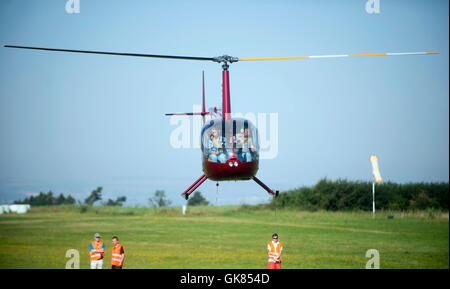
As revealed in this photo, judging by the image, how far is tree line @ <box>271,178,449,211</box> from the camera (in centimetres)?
6456

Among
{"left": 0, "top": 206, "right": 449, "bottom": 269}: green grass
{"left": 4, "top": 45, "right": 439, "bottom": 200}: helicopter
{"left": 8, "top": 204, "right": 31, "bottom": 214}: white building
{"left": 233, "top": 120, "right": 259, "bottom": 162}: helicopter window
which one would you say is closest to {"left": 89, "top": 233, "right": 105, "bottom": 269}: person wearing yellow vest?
{"left": 4, "top": 45, "right": 439, "bottom": 200}: helicopter

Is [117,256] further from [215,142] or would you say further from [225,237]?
[225,237]

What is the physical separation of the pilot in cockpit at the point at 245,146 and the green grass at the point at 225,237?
1800 cm

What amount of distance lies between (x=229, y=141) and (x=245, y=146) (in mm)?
504

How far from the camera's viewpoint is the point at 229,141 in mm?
14516

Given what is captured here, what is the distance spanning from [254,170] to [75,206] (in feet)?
216

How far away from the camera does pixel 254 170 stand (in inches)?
585

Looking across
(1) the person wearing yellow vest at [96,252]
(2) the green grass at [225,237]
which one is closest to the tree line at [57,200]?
(2) the green grass at [225,237]

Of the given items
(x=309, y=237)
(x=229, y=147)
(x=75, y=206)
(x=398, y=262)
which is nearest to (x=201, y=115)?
(x=229, y=147)

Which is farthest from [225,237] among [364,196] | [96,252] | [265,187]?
[265,187]

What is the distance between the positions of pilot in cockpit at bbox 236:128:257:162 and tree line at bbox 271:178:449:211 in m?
49.2

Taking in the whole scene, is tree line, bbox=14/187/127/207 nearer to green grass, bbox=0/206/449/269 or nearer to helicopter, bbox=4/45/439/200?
green grass, bbox=0/206/449/269
